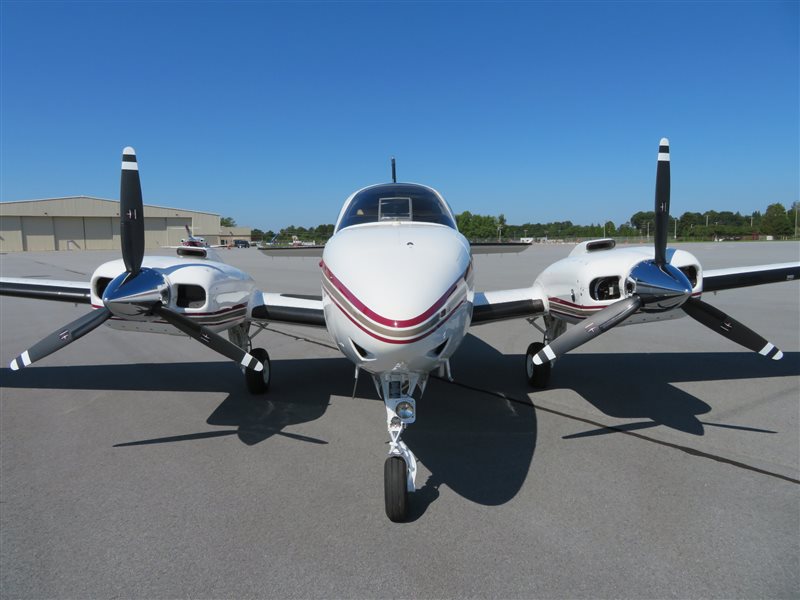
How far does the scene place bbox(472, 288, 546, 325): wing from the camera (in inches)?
216

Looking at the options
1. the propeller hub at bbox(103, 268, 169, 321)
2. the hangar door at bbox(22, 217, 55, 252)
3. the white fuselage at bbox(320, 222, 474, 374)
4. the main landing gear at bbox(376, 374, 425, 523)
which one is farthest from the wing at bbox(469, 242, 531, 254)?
the hangar door at bbox(22, 217, 55, 252)

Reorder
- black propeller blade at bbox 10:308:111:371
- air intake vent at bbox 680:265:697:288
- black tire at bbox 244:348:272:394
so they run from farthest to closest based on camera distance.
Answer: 1. black tire at bbox 244:348:272:394
2. air intake vent at bbox 680:265:697:288
3. black propeller blade at bbox 10:308:111:371

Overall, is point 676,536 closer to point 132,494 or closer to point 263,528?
point 263,528

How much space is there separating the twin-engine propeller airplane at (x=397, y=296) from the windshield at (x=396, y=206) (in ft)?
0.06

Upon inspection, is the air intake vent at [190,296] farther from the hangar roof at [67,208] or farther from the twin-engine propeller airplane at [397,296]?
the hangar roof at [67,208]

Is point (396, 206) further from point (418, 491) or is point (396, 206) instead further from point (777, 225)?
point (777, 225)

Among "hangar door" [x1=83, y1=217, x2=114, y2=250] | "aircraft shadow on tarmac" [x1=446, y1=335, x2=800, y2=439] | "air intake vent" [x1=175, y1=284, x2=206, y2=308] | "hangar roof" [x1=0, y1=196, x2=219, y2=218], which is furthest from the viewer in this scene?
"hangar door" [x1=83, y1=217, x2=114, y2=250]

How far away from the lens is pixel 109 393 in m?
6.38

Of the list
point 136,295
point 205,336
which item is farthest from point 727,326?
point 136,295

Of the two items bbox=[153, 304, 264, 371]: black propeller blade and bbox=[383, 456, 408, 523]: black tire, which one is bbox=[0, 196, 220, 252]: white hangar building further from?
bbox=[383, 456, 408, 523]: black tire

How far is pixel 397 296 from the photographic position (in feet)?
9.78

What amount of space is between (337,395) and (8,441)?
3.44m

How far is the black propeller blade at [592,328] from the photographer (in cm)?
436

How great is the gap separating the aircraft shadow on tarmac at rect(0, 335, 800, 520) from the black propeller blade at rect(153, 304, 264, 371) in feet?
2.68
